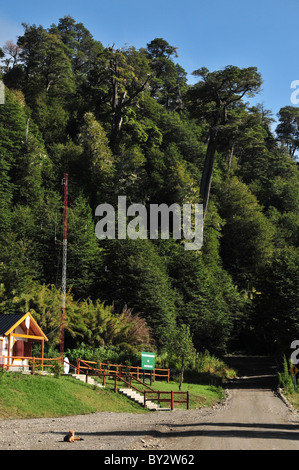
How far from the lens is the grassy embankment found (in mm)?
23547

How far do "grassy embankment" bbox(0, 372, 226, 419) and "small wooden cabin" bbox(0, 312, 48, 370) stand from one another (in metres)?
4.42

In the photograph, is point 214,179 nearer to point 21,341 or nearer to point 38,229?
point 38,229

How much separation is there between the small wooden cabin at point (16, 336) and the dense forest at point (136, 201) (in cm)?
630

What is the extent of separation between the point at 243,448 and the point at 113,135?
65.6 metres

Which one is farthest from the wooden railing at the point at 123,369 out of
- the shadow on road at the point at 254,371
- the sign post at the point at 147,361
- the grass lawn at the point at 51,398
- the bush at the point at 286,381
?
the bush at the point at 286,381

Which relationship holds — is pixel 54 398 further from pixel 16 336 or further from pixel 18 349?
pixel 18 349

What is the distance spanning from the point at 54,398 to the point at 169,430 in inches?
298

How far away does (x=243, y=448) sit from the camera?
16.1m

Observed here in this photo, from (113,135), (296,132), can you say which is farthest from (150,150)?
(296,132)

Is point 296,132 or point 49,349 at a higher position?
point 296,132

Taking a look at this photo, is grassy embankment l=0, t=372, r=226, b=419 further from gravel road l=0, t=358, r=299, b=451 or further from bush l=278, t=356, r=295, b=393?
bush l=278, t=356, r=295, b=393

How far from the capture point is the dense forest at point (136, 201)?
50875 millimetres

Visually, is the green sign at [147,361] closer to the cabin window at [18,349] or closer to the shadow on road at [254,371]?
the cabin window at [18,349]

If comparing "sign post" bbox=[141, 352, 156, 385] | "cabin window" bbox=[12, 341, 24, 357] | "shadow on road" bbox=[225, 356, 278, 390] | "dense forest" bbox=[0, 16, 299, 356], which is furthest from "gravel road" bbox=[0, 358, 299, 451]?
"dense forest" bbox=[0, 16, 299, 356]
